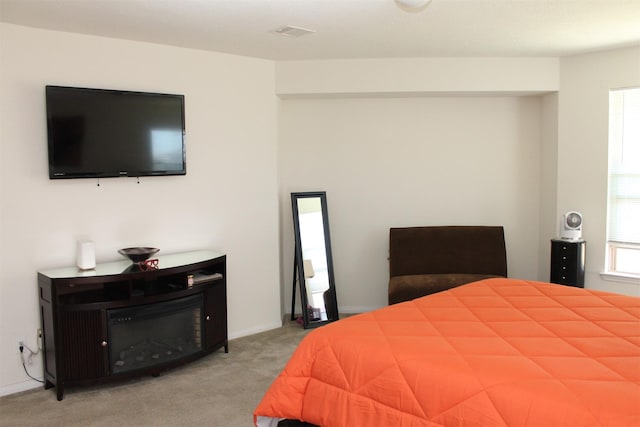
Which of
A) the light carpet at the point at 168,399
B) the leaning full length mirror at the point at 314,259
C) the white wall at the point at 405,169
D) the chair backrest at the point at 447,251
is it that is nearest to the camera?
the light carpet at the point at 168,399

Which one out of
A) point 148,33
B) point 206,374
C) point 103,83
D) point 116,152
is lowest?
point 206,374

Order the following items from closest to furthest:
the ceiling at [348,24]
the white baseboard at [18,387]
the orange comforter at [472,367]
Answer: the orange comforter at [472,367] < the ceiling at [348,24] < the white baseboard at [18,387]

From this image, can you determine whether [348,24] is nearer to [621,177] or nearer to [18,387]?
[621,177]

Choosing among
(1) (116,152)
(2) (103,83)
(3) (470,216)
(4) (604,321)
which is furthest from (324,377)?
(3) (470,216)

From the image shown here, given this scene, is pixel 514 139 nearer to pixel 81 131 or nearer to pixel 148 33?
pixel 148 33

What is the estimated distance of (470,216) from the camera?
18.9 feet

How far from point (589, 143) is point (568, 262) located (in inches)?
43.3

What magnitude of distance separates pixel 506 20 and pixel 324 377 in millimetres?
2791

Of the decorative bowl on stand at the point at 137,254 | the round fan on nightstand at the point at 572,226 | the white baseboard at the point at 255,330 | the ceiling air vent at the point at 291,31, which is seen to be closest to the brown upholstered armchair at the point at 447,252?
the round fan on nightstand at the point at 572,226

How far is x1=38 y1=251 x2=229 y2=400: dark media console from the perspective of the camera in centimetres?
367

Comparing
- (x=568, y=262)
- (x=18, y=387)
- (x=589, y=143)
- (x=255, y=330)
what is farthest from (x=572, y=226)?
(x=18, y=387)

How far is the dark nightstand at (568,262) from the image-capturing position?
4973mm

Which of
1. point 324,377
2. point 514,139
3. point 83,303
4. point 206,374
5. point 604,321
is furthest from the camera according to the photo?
point 514,139

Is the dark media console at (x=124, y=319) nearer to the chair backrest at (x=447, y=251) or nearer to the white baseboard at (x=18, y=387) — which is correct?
the white baseboard at (x=18, y=387)
